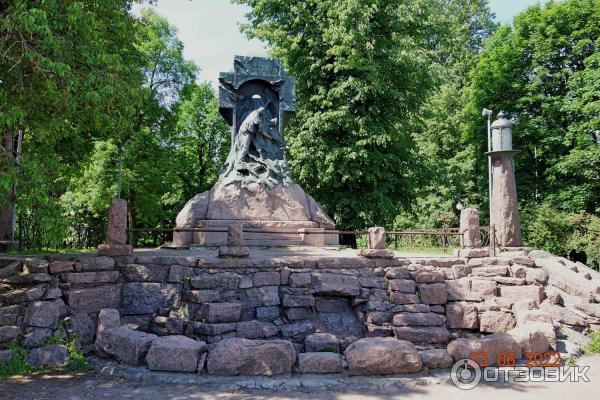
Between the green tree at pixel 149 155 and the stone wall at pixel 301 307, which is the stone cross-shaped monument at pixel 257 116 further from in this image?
the green tree at pixel 149 155

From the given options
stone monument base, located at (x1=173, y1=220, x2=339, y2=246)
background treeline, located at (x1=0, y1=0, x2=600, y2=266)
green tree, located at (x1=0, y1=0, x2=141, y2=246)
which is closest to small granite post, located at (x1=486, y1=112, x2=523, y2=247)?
stone monument base, located at (x1=173, y1=220, x2=339, y2=246)

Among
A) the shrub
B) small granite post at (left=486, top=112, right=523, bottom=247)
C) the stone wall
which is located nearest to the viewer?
the stone wall

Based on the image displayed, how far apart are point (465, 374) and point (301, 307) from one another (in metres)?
2.93

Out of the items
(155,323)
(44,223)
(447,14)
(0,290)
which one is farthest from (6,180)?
(447,14)

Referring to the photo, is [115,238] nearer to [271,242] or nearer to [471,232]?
[271,242]

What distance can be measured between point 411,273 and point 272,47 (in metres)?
14.9

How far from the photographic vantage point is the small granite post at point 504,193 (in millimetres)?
10820

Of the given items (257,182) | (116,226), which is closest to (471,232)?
(257,182)

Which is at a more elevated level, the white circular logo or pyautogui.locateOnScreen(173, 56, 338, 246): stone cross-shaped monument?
pyautogui.locateOnScreen(173, 56, 338, 246): stone cross-shaped monument

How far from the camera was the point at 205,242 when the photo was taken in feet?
35.0

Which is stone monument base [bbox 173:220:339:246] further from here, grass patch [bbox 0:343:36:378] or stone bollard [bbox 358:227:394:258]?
grass patch [bbox 0:343:36:378]

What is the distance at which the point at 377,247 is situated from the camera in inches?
343

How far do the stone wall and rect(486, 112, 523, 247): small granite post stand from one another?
1737 millimetres

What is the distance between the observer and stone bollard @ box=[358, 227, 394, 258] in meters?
8.60
